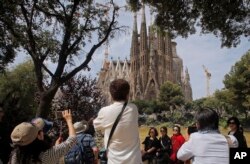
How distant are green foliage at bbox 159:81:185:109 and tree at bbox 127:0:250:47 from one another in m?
64.8

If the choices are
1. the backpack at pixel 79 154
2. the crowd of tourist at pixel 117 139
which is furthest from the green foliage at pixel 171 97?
the crowd of tourist at pixel 117 139

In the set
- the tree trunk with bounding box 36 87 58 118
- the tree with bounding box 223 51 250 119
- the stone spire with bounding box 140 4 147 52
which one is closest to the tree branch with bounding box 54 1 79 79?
the tree trunk with bounding box 36 87 58 118

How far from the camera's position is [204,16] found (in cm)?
1307

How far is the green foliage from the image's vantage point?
78.4 meters

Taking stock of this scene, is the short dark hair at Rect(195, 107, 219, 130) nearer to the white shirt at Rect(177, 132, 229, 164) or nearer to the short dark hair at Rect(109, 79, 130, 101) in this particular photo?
the white shirt at Rect(177, 132, 229, 164)

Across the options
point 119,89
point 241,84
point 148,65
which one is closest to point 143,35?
point 148,65

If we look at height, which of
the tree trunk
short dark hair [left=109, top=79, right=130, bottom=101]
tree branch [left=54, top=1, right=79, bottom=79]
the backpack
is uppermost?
tree branch [left=54, top=1, right=79, bottom=79]

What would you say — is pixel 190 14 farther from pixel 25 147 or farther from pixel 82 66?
pixel 25 147

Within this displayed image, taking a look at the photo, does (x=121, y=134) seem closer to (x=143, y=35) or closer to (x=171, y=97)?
(x=171, y=97)

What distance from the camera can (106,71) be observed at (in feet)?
432

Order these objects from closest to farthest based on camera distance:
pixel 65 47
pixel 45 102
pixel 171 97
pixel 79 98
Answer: pixel 45 102
pixel 65 47
pixel 79 98
pixel 171 97

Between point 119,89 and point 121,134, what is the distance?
0.50 meters

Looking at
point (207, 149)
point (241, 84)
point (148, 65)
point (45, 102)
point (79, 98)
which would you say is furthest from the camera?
point (148, 65)

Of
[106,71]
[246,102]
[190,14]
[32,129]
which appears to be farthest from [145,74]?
[32,129]
